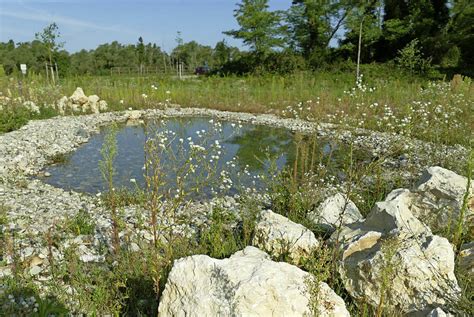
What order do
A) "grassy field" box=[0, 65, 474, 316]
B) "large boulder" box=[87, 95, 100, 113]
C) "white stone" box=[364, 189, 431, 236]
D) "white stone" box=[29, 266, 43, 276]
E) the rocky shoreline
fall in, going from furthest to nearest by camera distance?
1. "large boulder" box=[87, 95, 100, 113]
2. the rocky shoreline
3. "white stone" box=[29, 266, 43, 276]
4. "white stone" box=[364, 189, 431, 236]
5. "grassy field" box=[0, 65, 474, 316]

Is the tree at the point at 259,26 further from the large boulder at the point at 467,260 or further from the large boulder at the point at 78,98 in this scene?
the large boulder at the point at 467,260

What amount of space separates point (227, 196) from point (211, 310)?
366 cm

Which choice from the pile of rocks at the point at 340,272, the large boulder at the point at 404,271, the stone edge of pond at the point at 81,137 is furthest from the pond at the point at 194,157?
the large boulder at the point at 404,271

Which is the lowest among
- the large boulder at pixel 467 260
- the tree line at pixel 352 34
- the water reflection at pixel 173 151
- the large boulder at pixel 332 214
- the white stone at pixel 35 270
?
the water reflection at pixel 173 151

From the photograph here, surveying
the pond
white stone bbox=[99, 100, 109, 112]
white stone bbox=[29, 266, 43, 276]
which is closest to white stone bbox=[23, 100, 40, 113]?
white stone bbox=[99, 100, 109, 112]

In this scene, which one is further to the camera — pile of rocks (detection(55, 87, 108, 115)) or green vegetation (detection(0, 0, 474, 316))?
pile of rocks (detection(55, 87, 108, 115))

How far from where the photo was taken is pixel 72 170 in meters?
7.09

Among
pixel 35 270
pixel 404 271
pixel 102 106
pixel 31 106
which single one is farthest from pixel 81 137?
pixel 404 271

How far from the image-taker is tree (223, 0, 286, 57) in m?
28.8

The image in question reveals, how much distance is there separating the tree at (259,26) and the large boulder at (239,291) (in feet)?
93.7

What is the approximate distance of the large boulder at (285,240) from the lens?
2.85 meters

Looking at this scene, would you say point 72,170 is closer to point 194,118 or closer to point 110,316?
point 110,316

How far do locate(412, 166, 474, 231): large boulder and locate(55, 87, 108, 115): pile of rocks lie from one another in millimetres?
12918

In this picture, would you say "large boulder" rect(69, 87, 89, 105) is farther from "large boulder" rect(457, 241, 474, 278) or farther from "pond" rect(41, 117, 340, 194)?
"large boulder" rect(457, 241, 474, 278)
